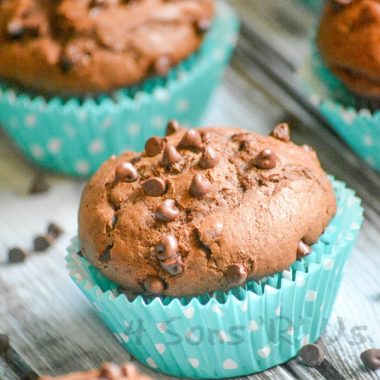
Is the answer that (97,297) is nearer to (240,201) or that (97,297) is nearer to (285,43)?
(240,201)

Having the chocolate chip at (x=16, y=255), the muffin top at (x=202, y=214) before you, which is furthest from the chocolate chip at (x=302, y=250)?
the chocolate chip at (x=16, y=255)

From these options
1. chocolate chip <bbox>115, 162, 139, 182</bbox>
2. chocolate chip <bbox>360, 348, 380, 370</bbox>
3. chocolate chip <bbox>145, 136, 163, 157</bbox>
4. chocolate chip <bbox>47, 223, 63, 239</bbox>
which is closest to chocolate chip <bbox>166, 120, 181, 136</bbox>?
chocolate chip <bbox>145, 136, 163, 157</bbox>

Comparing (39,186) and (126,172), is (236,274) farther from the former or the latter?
(39,186)

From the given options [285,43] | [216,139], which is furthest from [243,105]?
[216,139]

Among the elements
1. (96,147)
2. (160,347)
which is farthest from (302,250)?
(96,147)

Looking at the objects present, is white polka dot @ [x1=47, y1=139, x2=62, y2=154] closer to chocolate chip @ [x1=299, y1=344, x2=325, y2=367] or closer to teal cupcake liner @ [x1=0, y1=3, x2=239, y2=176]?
teal cupcake liner @ [x1=0, y1=3, x2=239, y2=176]

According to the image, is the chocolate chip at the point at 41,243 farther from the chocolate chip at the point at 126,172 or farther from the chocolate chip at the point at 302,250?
the chocolate chip at the point at 302,250

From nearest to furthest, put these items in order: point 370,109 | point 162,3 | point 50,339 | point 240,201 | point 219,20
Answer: point 240,201 → point 50,339 → point 370,109 → point 162,3 → point 219,20
